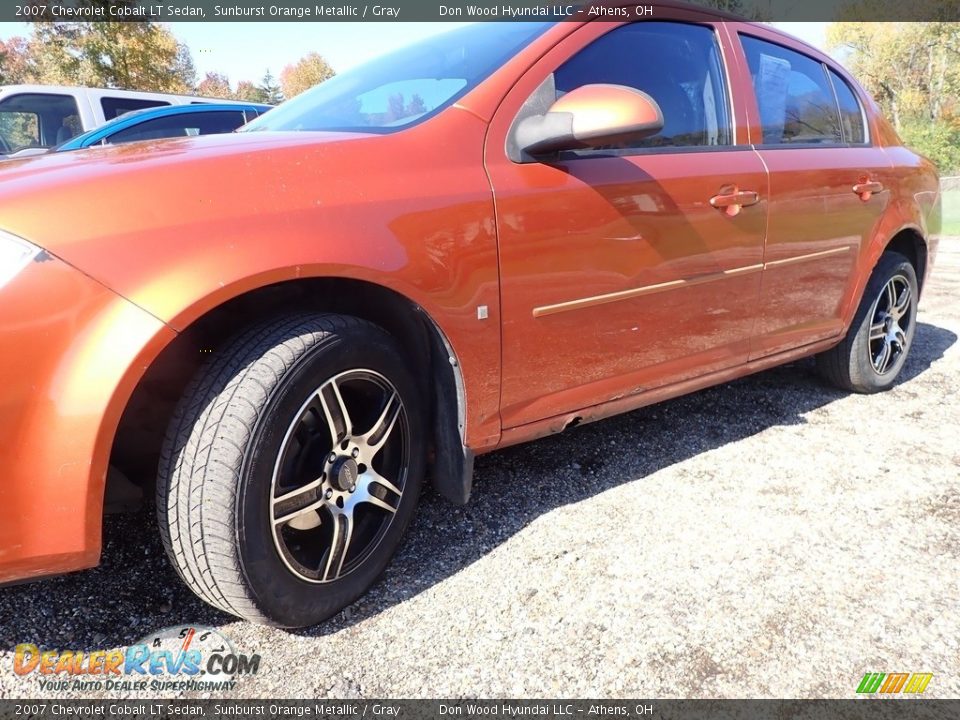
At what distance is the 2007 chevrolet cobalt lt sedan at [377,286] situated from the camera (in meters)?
1.29

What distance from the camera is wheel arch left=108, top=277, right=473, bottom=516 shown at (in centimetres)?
160

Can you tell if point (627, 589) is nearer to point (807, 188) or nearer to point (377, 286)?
point (377, 286)

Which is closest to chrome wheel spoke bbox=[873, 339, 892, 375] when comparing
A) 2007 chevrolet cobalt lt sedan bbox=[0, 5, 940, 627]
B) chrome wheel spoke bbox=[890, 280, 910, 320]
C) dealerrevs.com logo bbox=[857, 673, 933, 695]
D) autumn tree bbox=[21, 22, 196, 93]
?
chrome wheel spoke bbox=[890, 280, 910, 320]

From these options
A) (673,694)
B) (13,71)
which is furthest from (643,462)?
(13,71)

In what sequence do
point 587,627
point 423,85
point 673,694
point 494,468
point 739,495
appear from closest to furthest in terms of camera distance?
point 673,694 → point 587,627 → point 423,85 → point 739,495 → point 494,468

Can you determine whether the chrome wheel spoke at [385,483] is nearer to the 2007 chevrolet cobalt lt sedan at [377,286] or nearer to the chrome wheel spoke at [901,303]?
the 2007 chevrolet cobalt lt sedan at [377,286]

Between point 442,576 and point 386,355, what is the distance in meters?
0.70

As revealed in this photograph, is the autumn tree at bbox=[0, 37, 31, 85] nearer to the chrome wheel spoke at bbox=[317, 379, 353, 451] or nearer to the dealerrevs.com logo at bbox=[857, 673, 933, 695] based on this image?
the chrome wheel spoke at bbox=[317, 379, 353, 451]

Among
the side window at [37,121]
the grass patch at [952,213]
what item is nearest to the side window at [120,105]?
the side window at [37,121]

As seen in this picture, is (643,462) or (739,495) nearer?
(739,495)

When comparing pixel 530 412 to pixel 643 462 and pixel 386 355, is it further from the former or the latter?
pixel 643 462

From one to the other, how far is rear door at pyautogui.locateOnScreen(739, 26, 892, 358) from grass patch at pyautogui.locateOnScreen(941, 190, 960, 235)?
37.7 feet

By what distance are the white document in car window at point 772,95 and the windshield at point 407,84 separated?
3.59 ft

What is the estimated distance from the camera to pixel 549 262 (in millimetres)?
1894
